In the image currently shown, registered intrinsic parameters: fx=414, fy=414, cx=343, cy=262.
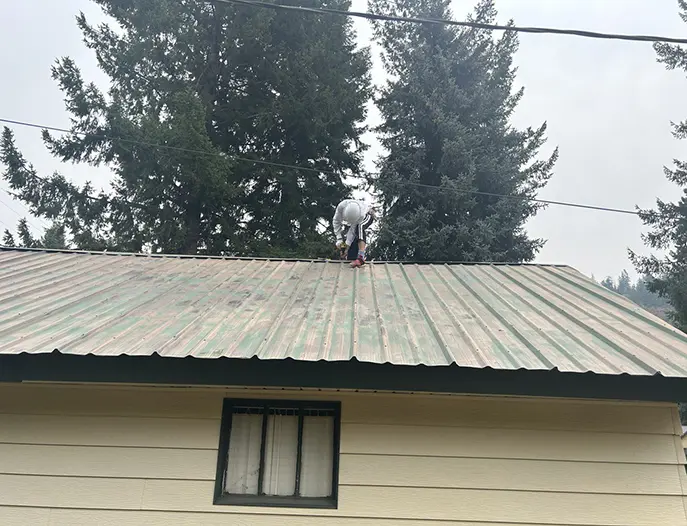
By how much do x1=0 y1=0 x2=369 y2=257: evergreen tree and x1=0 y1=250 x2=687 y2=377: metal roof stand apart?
7470mm

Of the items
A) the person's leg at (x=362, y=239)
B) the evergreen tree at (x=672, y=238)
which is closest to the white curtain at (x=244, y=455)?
the person's leg at (x=362, y=239)

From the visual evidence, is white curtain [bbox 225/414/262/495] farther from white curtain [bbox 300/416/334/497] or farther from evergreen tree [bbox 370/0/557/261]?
evergreen tree [bbox 370/0/557/261]

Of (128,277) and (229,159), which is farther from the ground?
(229,159)

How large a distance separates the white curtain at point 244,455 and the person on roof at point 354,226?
2.74 metres

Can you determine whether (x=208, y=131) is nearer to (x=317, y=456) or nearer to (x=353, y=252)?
(x=353, y=252)

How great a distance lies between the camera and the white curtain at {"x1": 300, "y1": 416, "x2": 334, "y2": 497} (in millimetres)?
2760

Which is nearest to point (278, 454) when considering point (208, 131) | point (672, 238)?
point (208, 131)

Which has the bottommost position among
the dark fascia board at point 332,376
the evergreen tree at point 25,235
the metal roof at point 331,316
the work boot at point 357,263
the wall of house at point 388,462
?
the wall of house at point 388,462

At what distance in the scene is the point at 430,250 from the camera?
1256 cm

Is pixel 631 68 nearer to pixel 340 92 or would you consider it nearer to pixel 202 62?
pixel 340 92

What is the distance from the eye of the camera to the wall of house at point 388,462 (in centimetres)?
264

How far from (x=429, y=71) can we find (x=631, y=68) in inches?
249

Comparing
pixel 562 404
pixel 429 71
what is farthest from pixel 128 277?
pixel 429 71

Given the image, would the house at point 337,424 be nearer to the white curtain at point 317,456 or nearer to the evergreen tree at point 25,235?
the white curtain at point 317,456
